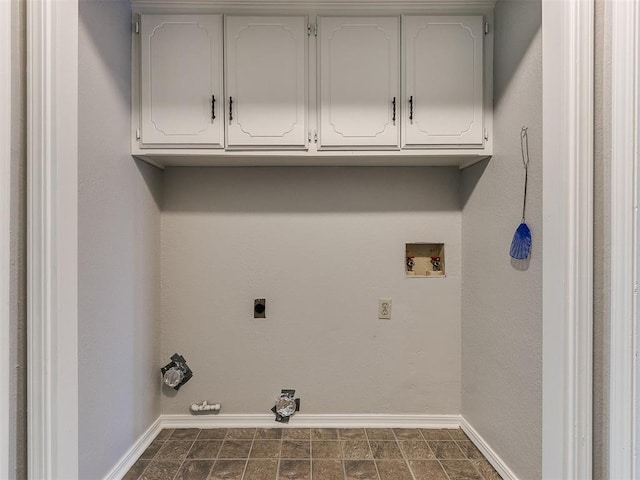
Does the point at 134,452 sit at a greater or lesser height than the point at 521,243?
lesser

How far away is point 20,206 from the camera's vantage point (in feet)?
2.66

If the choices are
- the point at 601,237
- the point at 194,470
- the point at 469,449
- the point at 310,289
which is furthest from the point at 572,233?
the point at 194,470

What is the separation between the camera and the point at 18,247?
0.81m

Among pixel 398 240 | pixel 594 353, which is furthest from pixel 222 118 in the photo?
pixel 594 353

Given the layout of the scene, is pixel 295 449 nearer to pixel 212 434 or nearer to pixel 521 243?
pixel 212 434

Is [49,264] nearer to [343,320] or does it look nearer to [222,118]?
[222,118]

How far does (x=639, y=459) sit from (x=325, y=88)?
68.6 inches

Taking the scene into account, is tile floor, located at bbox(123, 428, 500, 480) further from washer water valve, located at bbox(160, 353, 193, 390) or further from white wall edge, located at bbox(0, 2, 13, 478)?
white wall edge, located at bbox(0, 2, 13, 478)

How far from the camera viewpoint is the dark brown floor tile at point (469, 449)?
68.1 inches

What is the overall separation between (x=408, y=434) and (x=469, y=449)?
331 mm

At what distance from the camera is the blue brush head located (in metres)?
1.41

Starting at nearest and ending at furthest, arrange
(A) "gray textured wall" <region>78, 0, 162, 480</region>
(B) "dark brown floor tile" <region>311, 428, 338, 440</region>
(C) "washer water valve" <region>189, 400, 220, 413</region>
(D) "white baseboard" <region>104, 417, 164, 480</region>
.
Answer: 1. (A) "gray textured wall" <region>78, 0, 162, 480</region>
2. (D) "white baseboard" <region>104, 417, 164, 480</region>
3. (B) "dark brown floor tile" <region>311, 428, 338, 440</region>
4. (C) "washer water valve" <region>189, 400, 220, 413</region>

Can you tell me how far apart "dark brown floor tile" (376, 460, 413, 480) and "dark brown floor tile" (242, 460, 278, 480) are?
532 mm

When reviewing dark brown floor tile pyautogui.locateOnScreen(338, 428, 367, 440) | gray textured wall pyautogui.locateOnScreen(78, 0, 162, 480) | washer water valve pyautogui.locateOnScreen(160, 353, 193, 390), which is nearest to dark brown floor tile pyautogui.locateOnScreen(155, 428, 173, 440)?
gray textured wall pyautogui.locateOnScreen(78, 0, 162, 480)
